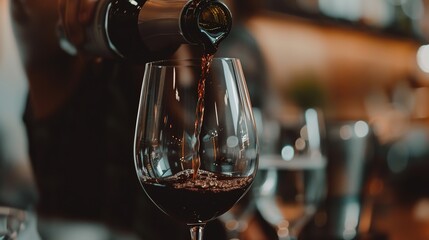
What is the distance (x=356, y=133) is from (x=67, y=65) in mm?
715

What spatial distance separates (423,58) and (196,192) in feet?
8.10

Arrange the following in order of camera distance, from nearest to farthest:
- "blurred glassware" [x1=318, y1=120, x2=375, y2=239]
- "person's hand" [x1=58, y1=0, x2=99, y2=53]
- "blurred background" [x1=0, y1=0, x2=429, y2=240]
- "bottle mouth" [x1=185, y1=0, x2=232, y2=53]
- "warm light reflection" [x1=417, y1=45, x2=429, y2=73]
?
"bottle mouth" [x1=185, y1=0, x2=232, y2=53]
"person's hand" [x1=58, y1=0, x2=99, y2=53]
"blurred background" [x1=0, y1=0, x2=429, y2=240]
"blurred glassware" [x1=318, y1=120, x2=375, y2=239]
"warm light reflection" [x1=417, y1=45, x2=429, y2=73]

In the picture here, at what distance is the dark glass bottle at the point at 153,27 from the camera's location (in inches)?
24.8

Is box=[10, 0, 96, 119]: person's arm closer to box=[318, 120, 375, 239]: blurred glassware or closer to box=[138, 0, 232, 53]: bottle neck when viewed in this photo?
box=[138, 0, 232, 53]: bottle neck

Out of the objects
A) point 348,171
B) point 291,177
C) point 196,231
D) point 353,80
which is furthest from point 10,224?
point 353,80

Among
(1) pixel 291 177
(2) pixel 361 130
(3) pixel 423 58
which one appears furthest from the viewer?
(3) pixel 423 58

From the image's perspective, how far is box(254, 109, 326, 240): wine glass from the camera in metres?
0.97

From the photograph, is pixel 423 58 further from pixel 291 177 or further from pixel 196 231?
pixel 196 231

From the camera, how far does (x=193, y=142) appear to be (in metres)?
0.65

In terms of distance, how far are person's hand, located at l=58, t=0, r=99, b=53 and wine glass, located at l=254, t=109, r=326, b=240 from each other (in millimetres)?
321

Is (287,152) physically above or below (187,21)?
below

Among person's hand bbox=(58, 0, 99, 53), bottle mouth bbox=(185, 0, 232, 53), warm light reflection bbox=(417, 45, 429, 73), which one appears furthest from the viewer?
warm light reflection bbox=(417, 45, 429, 73)

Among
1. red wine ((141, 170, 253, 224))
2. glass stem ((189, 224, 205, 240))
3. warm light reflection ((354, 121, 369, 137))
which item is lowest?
glass stem ((189, 224, 205, 240))

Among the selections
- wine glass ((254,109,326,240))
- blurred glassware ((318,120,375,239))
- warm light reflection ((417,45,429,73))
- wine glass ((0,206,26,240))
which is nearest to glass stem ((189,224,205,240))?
wine glass ((0,206,26,240))
